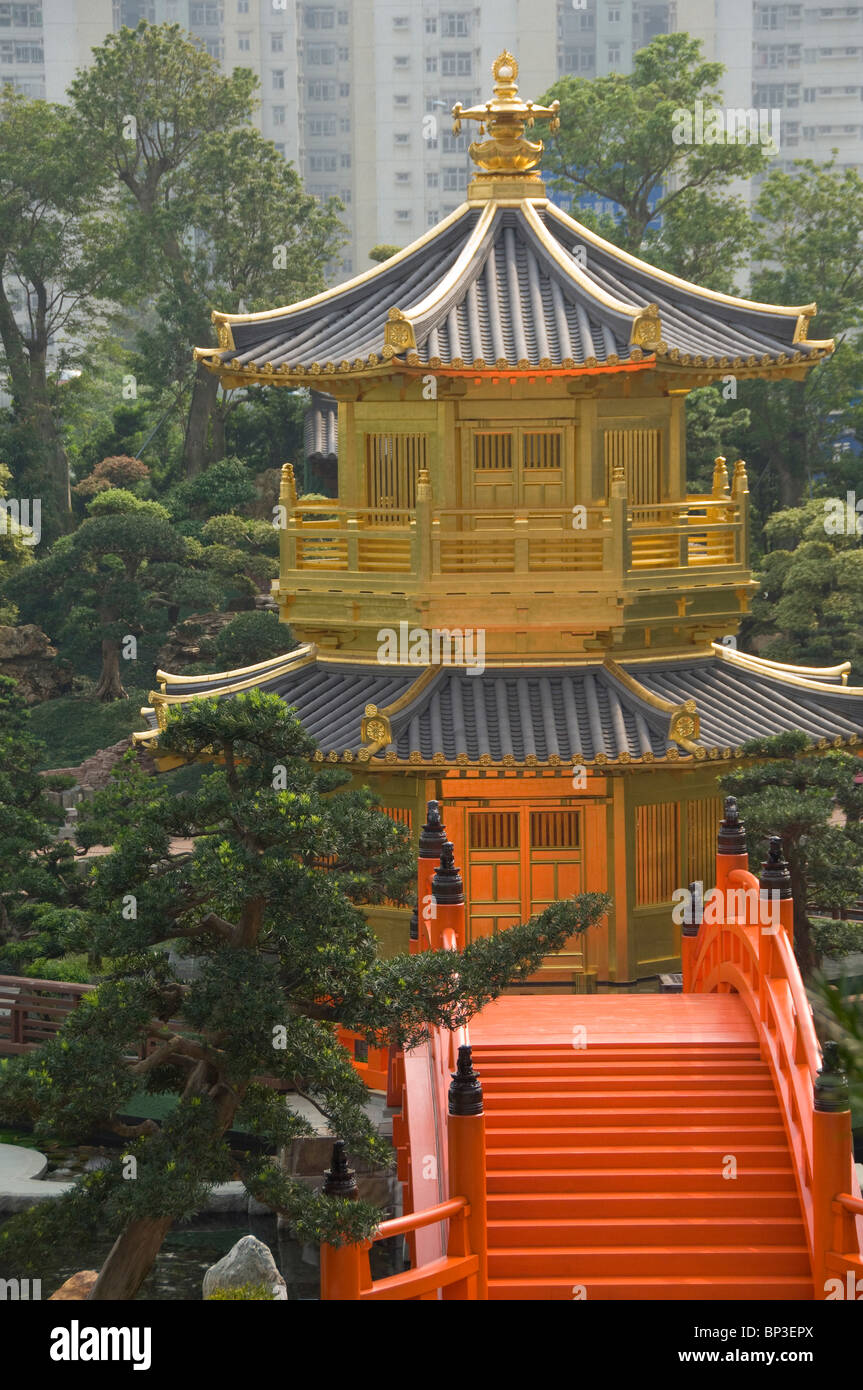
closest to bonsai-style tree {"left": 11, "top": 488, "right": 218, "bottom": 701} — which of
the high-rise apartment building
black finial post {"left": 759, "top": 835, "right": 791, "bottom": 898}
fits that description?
black finial post {"left": 759, "top": 835, "right": 791, "bottom": 898}

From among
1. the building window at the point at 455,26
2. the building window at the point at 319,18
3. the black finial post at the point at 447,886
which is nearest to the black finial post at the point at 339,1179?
the black finial post at the point at 447,886

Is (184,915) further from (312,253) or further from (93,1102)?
(312,253)

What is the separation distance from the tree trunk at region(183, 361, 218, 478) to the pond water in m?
30.3

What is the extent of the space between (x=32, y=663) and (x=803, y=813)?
25.0 m

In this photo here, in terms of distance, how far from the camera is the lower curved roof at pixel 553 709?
18.8 meters

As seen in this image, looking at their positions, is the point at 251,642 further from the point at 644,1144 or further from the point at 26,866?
the point at 644,1144

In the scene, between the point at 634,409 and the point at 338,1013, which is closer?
the point at 338,1013

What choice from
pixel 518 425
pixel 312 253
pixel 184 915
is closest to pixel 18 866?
pixel 518 425

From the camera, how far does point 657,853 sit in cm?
1959

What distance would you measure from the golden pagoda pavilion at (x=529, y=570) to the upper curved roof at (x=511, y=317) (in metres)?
0.03

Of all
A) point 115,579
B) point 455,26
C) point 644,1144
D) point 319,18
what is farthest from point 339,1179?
point 319,18
